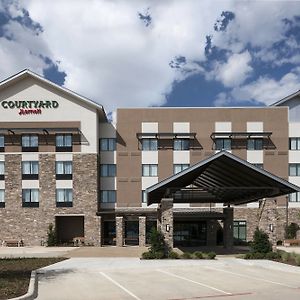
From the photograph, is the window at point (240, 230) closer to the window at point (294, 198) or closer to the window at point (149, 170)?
the window at point (294, 198)

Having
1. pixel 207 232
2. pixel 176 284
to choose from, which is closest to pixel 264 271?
pixel 176 284

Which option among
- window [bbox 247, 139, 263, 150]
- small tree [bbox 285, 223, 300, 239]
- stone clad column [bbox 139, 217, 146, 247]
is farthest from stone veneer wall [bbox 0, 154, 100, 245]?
small tree [bbox 285, 223, 300, 239]

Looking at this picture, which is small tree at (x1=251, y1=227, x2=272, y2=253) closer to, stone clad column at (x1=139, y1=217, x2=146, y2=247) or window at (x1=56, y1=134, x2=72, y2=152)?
stone clad column at (x1=139, y1=217, x2=146, y2=247)

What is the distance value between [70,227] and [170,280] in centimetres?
2912

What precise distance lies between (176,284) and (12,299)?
5.88m

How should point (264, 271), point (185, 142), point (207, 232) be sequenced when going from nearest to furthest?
point (264, 271)
point (207, 232)
point (185, 142)

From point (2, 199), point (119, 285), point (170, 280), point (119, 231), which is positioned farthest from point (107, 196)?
point (119, 285)

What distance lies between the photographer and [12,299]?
11914 mm

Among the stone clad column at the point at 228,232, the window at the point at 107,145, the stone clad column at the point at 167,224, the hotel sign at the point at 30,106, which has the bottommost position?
the stone clad column at the point at 228,232

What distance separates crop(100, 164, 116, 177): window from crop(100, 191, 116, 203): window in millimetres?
1689

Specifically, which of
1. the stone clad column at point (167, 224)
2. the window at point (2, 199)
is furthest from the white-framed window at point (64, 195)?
the stone clad column at point (167, 224)

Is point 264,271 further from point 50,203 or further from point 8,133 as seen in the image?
point 8,133

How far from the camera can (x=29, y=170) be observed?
43.3 meters

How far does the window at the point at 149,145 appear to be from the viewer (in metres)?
45.7
